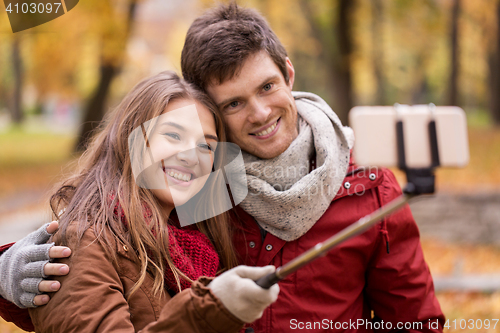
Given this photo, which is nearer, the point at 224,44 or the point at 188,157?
the point at 188,157

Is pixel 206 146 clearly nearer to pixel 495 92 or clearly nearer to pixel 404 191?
pixel 404 191

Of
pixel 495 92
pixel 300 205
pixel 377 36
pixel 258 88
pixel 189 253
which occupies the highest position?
pixel 258 88

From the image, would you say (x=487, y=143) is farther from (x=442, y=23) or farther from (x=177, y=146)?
(x=177, y=146)

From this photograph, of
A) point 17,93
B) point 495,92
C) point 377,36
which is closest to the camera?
point 495,92

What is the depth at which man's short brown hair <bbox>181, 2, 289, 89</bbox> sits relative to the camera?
7.47ft

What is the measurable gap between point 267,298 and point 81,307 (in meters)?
0.73

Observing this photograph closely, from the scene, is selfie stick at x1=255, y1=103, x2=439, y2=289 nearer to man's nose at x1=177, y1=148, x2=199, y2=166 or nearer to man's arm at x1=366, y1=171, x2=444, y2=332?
man's nose at x1=177, y1=148, x2=199, y2=166

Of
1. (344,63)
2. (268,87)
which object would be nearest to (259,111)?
(268,87)

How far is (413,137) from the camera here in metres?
1.27

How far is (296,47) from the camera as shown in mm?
14820

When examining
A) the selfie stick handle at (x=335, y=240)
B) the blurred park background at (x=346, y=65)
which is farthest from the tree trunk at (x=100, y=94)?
the selfie stick handle at (x=335, y=240)

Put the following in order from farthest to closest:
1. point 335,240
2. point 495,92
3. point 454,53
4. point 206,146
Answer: point 495,92, point 454,53, point 206,146, point 335,240

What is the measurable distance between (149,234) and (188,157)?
1.30 feet

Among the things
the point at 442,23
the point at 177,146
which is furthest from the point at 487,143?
the point at 177,146
